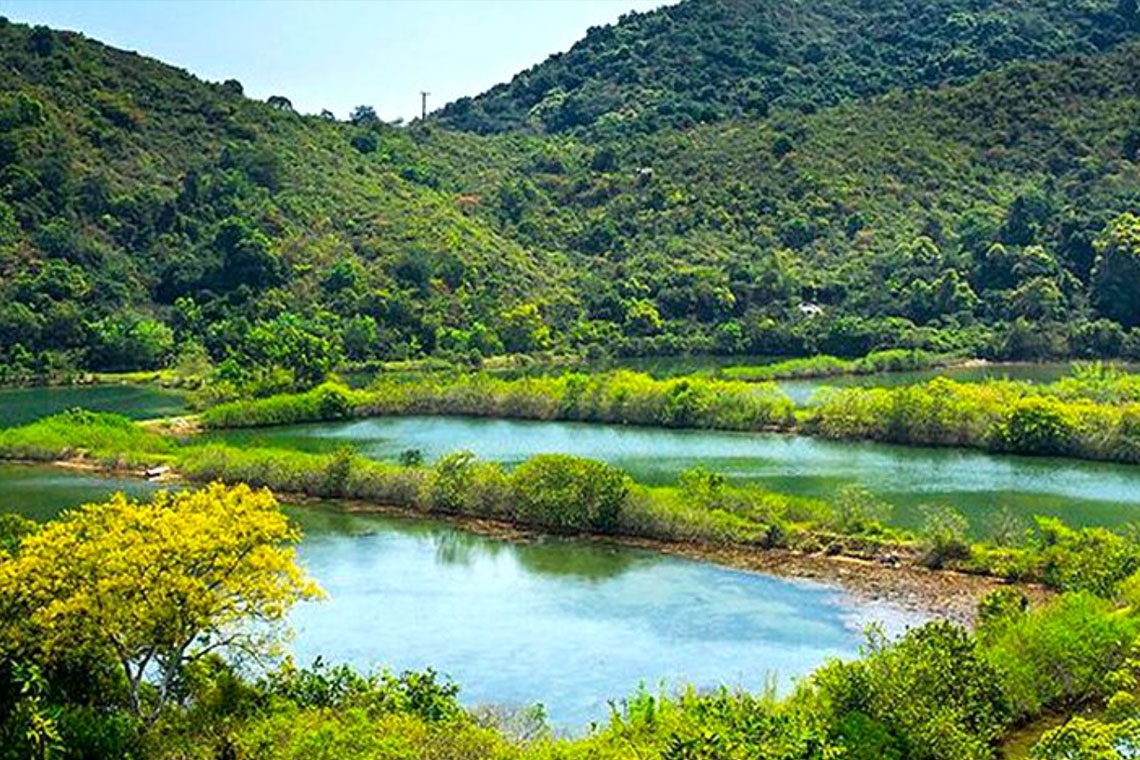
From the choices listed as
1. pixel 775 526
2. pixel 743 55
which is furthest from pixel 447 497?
pixel 743 55

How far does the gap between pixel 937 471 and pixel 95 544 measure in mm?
38417

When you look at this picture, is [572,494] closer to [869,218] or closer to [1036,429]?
[1036,429]

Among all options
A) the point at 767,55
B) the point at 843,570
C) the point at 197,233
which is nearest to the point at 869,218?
the point at 197,233

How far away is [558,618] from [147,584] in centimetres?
1532

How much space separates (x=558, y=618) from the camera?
1455 inches

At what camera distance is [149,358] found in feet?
299

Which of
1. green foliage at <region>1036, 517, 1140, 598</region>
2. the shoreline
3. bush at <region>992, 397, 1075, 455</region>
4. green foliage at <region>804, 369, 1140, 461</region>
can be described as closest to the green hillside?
green foliage at <region>804, 369, 1140, 461</region>

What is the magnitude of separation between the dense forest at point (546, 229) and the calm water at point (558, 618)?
32.3m

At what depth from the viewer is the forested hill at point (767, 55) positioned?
162 metres

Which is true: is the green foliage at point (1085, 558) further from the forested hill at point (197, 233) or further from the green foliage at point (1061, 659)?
the forested hill at point (197, 233)

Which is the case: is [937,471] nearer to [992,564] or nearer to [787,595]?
[992,564]

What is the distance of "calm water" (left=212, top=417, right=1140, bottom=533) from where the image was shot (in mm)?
49281

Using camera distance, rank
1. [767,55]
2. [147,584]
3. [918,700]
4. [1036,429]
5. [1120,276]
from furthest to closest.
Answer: [767,55] → [1120,276] → [1036,429] → [918,700] → [147,584]

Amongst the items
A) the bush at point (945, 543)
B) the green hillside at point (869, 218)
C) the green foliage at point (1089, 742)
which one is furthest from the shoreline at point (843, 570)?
the green hillside at point (869, 218)
